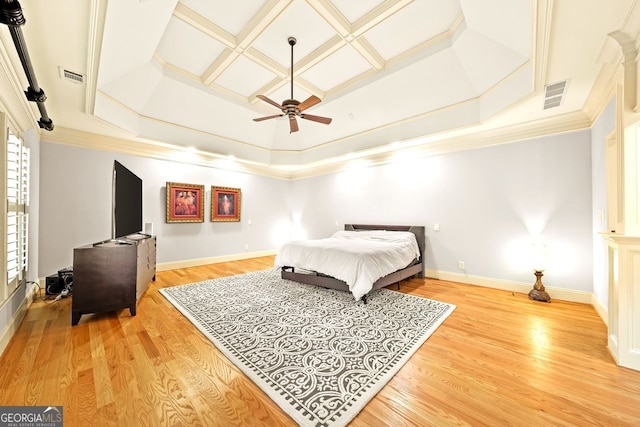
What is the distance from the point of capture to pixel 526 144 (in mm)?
3932

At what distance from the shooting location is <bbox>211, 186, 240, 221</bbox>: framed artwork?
239 inches

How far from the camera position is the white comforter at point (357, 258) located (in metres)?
Answer: 3.36

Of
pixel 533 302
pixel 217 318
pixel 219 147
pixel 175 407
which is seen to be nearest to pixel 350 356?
pixel 175 407

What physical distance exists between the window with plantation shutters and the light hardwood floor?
61 cm

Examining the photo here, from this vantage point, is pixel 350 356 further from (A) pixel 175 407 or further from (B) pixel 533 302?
(B) pixel 533 302

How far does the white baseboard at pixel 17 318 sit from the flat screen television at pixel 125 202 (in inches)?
45.3

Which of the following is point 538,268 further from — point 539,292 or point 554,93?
point 554,93

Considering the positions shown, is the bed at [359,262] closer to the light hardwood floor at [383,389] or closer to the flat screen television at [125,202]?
the light hardwood floor at [383,389]

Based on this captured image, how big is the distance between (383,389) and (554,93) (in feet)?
12.3

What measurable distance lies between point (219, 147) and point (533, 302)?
6.46 meters

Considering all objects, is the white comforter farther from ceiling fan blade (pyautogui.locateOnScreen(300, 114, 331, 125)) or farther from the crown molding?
ceiling fan blade (pyautogui.locateOnScreen(300, 114, 331, 125))

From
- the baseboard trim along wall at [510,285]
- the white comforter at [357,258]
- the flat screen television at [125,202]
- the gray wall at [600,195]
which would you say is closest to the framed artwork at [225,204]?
the flat screen television at [125,202]

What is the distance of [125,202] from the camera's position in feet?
11.3

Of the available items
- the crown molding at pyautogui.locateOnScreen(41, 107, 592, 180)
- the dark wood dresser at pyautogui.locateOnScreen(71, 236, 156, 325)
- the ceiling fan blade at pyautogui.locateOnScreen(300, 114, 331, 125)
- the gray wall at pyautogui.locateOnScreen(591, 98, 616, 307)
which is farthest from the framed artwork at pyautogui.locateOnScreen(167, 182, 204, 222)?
the gray wall at pyautogui.locateOnScreen(591, 98, 616, 307)
